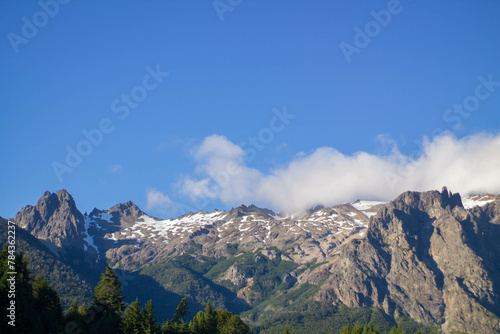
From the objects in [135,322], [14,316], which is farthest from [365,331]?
[14,316]

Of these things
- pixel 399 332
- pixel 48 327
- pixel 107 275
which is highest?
pixel 399 332

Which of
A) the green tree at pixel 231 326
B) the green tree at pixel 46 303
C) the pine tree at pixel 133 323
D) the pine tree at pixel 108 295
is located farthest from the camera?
the green tree at pixel 231 326

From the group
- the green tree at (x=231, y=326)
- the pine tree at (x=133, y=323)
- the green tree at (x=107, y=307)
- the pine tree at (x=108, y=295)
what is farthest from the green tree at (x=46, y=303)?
the green tree at (x=231, y=326)

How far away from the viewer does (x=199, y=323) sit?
128000 millimetres

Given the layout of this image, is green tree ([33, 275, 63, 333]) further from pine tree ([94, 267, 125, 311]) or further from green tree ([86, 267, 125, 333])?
pine tree ([94, 267, 125, 311])

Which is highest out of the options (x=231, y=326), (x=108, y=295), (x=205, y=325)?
(x=231, y=326)

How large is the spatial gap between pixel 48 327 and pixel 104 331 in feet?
40.6

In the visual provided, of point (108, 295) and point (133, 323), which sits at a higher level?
point (108, 295)

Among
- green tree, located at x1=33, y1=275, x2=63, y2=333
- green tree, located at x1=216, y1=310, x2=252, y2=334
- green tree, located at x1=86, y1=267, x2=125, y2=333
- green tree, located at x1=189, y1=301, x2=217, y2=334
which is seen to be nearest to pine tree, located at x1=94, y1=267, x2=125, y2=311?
green tree, located at x1=86, y1=267, x2=125, y2=333

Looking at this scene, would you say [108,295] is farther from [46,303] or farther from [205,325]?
[205,325]

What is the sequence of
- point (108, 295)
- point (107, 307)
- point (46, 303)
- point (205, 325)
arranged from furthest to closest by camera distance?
point (205, 325) < point (108, 295) < point (107, 307) < point (46, 303)

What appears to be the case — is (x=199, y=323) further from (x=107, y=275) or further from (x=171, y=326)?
(x=107, y=275)

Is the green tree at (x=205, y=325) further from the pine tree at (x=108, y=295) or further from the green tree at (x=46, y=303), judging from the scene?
the green tree at (x=46, y=303)

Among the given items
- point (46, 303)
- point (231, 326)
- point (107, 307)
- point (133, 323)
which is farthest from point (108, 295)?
point (231, 326)
